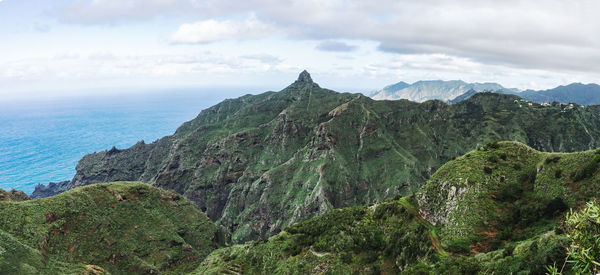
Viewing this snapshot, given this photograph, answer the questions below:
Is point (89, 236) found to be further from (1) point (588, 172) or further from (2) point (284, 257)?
(1) point (588, 172)

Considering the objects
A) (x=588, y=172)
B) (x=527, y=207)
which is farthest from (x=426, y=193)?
(x=588, y=172)

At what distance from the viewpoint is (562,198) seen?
55.3 m

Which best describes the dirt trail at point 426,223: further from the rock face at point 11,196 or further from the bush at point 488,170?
the rock face at point 11,196

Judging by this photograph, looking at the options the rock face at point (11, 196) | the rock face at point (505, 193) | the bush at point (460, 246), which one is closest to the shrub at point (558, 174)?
the rock face at point (505, 193)

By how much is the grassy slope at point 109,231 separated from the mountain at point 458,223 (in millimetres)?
29215

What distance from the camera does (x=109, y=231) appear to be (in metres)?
95.8

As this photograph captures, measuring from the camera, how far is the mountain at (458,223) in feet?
172

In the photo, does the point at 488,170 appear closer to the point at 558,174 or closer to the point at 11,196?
the point at 558,174

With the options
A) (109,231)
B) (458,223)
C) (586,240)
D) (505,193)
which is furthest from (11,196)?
(505,193)

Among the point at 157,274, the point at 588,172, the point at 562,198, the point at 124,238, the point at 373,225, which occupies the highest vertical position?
the point at 588,172

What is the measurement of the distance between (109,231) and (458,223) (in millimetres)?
102780

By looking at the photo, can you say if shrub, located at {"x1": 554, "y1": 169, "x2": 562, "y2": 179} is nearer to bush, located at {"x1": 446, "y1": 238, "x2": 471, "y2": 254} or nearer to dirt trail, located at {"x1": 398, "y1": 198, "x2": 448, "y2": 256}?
bush, located at {"x1": 446, "y1": 238, "x2": 471, "y2": 254}

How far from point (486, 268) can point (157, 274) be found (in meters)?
89.8

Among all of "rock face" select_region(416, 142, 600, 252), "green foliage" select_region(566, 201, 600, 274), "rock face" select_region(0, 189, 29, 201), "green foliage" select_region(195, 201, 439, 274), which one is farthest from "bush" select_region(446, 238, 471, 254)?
"rock face" select_region(0, 189, 29, 201)
